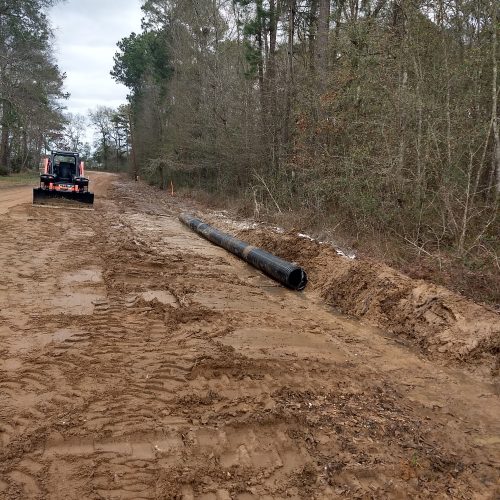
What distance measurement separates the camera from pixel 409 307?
277 inches

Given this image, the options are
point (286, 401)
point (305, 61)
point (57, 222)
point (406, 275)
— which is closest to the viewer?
point (286, 401)

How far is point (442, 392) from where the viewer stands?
16.4 feet

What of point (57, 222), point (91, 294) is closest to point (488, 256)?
point (91, 294)

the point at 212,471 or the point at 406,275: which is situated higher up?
the point at 406,275

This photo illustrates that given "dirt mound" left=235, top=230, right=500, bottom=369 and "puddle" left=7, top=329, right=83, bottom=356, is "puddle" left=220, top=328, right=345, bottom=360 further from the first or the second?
"puddle" left=7, top=329, right=83, bottom=356

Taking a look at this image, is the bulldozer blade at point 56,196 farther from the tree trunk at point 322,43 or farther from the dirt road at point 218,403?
the dirt road at point 218,403

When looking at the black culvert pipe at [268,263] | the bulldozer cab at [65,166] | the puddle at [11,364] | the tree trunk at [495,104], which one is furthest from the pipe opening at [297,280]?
the bulldozer cab at [65,166]

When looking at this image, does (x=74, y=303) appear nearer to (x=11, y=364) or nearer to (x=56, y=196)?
(x=11, y=364)

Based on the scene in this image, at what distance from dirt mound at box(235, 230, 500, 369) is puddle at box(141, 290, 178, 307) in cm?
282

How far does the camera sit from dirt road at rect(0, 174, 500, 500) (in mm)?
3324

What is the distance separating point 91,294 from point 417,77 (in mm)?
8601

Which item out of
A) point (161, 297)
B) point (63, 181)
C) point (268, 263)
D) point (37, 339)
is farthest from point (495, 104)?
point (63, 181)

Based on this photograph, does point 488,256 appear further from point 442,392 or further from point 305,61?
point 305,61

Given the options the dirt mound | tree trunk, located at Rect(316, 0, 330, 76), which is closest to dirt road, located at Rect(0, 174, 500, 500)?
the dirt mound
